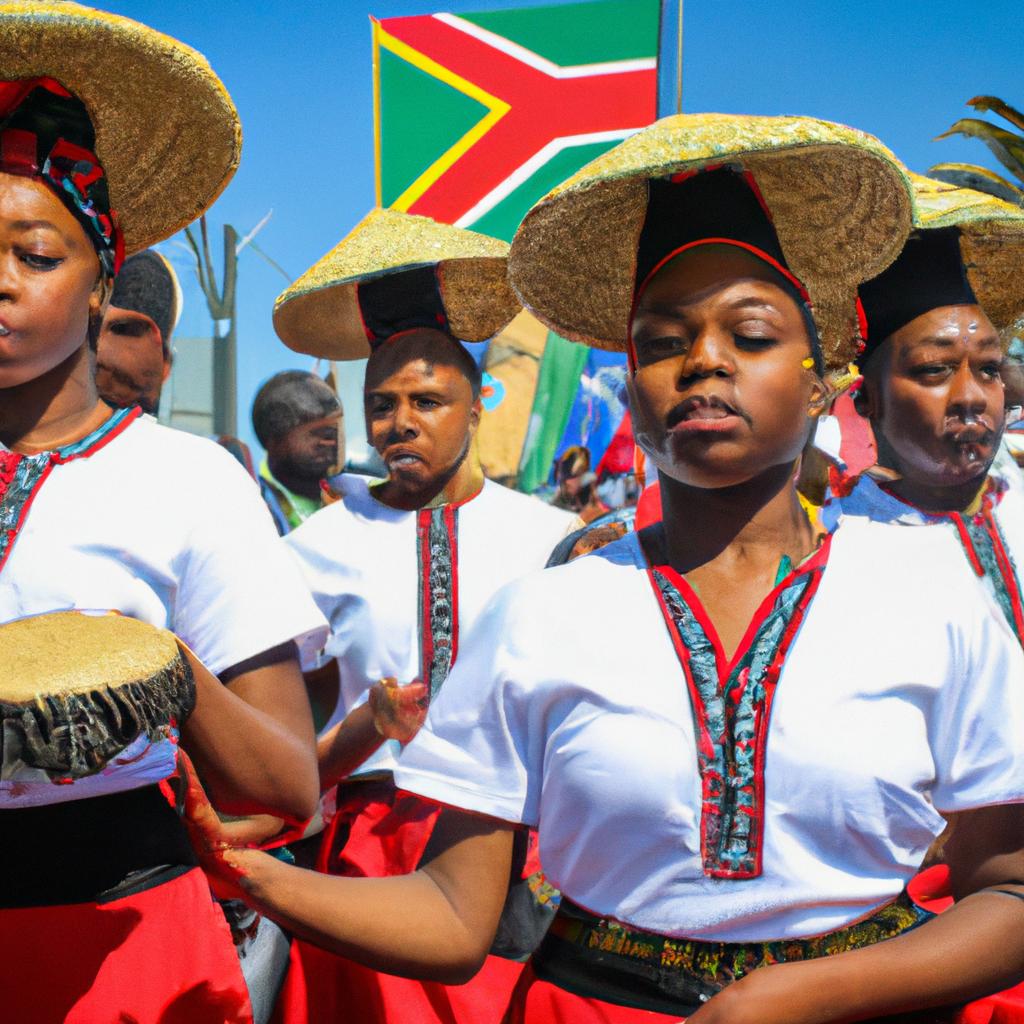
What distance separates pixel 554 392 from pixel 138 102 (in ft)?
25.7

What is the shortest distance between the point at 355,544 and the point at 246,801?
208 centimetres

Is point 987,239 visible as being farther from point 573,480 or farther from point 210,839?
Answer: point 573,480

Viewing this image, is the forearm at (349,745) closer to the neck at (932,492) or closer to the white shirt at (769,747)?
the neck at (932,492)


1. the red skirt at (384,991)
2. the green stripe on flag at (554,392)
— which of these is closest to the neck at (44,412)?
the red skirt at (384,991)

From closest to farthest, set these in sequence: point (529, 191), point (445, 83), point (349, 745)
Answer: point (349, 745) < point (529, 191) < point (445, 83)

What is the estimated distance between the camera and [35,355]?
7.43 ft

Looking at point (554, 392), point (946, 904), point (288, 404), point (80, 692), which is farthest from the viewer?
point (554, 392)

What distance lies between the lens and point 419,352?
4.43 m

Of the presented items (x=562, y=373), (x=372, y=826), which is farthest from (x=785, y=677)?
(x=562, y=373)

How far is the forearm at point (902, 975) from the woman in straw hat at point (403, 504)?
218 centimetres

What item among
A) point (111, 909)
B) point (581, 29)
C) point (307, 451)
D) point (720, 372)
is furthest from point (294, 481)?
point (720, 372)

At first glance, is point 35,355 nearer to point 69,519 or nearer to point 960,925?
point 69,519

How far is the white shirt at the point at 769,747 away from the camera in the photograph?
1781 mm

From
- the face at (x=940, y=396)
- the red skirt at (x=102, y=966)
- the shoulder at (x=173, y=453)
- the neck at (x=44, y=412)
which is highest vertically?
the face at (x=940, y=396)
